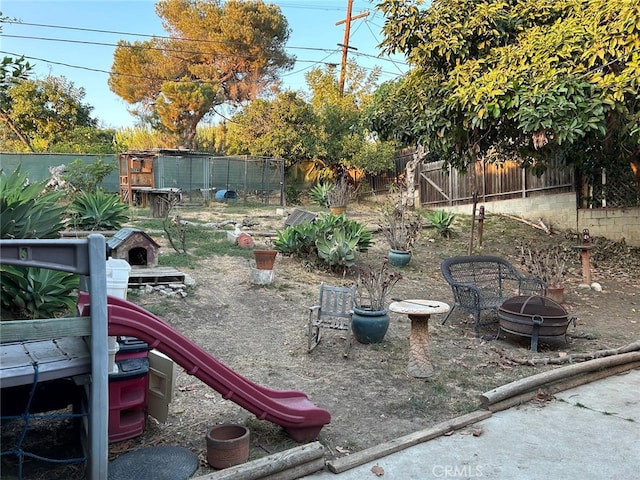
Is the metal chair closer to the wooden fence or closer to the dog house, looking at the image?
the dog house

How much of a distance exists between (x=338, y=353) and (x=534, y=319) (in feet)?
6.82

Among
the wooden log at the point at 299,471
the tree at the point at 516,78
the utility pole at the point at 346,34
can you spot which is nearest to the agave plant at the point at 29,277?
the wooden log at the point at 299,471

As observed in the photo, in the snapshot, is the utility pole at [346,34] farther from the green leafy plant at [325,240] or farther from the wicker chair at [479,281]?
the wicker chair at [479,281]

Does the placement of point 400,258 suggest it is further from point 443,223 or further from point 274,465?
point 274,465

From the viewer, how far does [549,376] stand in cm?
408

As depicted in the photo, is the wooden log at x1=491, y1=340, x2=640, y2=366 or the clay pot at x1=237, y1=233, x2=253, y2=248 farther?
the clay pot at x1=237, y1=233, x2=253, y2=248

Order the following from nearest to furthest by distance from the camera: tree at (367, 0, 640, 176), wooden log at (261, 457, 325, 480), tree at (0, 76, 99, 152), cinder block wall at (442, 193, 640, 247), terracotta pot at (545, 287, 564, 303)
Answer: wooden log at (261, 457, 325, 480), tree at (367, 0, 640, 176), terracotta pot at (545, 287, 564, 303), cinder block wall at (442, 193, 640, 247), tree at (0, 76, 99, 152)

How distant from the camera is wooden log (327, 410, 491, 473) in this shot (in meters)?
2.88

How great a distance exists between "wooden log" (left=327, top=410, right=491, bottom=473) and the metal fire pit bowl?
183 centimetres

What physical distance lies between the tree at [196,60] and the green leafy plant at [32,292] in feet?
64.6

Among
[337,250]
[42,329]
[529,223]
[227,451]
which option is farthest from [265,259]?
[529,223]

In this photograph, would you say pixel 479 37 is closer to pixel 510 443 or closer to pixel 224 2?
pixel 510 443

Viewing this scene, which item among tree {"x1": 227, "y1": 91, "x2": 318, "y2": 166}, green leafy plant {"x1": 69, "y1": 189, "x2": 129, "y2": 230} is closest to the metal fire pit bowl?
green leafy plant {"x1": 69, "y1": 189, "x2": 129, "y2": 230}

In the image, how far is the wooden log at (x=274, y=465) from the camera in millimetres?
2514
